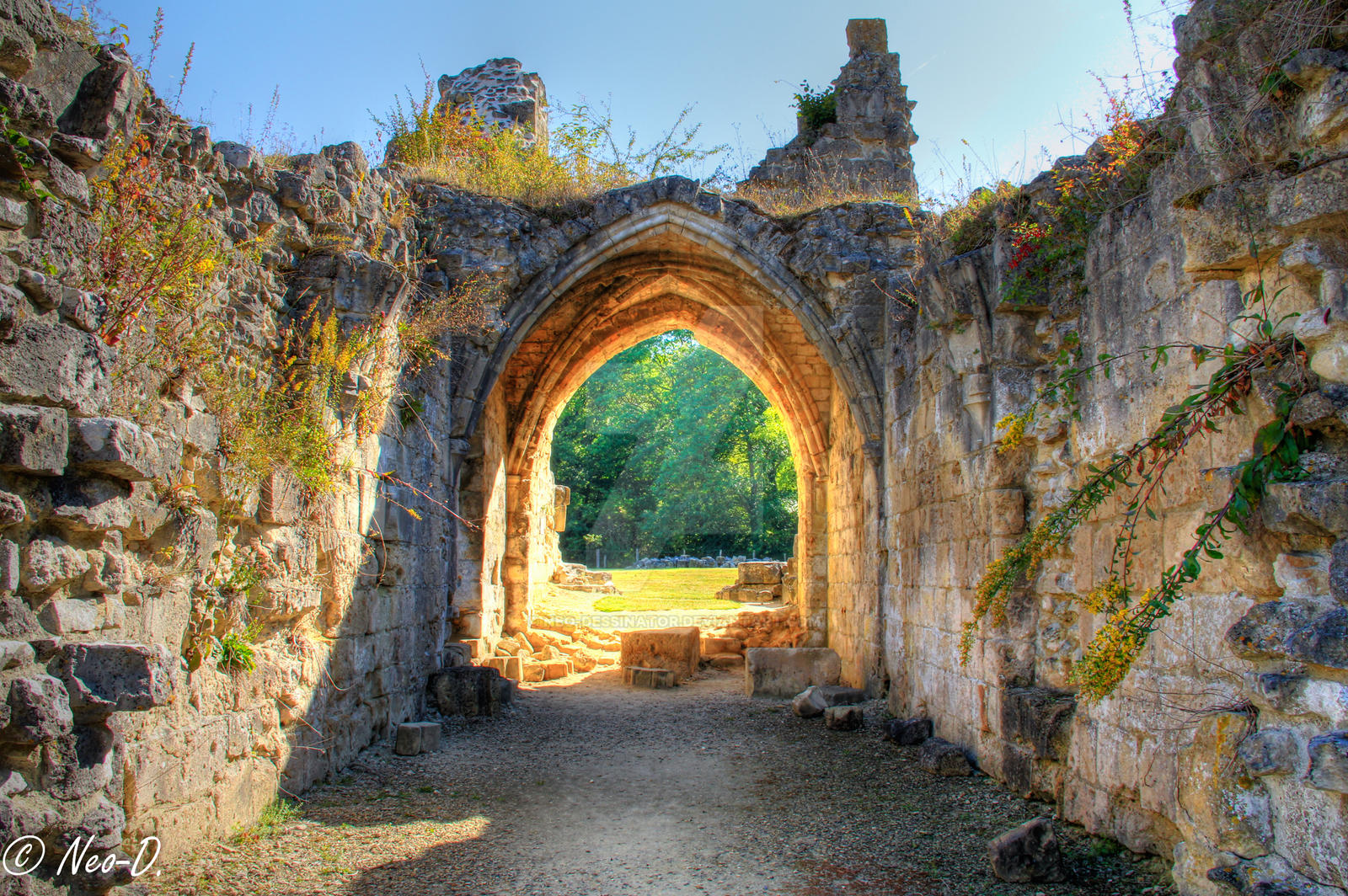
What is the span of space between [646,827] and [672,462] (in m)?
23.2

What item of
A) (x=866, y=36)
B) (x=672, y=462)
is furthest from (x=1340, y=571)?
(x=672, y=462)

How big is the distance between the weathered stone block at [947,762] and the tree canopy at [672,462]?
67.4ft

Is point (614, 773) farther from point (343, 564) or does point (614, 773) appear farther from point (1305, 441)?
point (1305, 441)

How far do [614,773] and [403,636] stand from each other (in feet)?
5.90

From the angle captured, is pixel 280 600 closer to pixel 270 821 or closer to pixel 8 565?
pixel 270 821

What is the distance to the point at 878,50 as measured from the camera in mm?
11703

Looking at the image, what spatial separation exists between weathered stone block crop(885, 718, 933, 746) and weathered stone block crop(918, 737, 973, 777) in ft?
1.90

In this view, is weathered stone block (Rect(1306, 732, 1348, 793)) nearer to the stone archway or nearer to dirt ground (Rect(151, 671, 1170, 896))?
dirt ground (Rect(151, 671, 1170, 896))

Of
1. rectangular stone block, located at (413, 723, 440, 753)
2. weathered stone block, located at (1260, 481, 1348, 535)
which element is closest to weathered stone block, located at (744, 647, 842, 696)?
rectangular stone block, located at (413, 723, 440, 753)

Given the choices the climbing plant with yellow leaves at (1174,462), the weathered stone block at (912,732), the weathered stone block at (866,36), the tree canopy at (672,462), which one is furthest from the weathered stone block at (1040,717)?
the tree canopy at (672,462)

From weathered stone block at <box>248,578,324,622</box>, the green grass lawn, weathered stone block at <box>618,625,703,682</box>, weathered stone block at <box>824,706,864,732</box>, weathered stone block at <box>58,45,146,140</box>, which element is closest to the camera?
weathered stone block at <box>58,45,146,140</box>

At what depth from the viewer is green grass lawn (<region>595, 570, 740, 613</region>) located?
13.6 meters

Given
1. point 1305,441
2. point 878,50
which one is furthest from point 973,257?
point 878,50

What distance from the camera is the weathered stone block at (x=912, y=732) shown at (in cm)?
575
